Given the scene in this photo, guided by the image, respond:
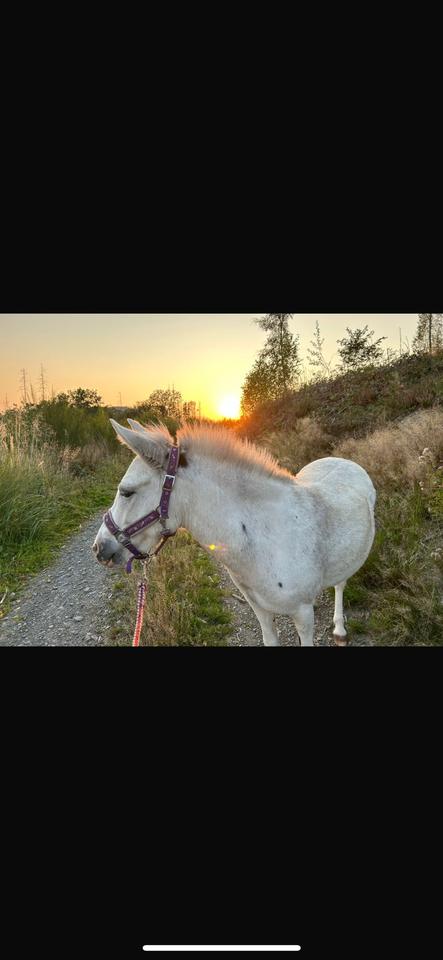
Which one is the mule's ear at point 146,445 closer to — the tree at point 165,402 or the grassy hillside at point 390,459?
the tree at point 165,402

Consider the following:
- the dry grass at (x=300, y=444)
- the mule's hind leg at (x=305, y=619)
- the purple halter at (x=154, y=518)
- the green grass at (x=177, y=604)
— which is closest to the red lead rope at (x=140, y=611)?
the purple halter at (x=154, y=518)

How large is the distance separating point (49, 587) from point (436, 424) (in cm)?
515

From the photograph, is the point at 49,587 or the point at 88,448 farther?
the point at 88,448

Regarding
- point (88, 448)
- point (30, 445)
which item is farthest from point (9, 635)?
point (88, 448)

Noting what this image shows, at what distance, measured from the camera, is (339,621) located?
10.6ft

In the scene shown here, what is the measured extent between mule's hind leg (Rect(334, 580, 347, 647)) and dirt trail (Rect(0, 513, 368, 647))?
0.09 metres

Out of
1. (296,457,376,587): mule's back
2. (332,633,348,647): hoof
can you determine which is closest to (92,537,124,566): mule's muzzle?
(296,457,376,587): mule's back

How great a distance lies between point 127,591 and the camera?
4043 mm

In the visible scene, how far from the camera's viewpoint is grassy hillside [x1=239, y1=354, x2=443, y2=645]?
2.82 metres

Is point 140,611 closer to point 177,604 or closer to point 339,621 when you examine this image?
point 177,604

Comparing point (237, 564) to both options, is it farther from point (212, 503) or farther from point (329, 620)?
point (329, 620)

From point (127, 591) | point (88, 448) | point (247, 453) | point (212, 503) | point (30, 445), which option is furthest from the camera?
point (88, 448)

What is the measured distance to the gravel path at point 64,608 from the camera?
325cm

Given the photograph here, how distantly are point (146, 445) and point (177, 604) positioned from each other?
6.60 ft
